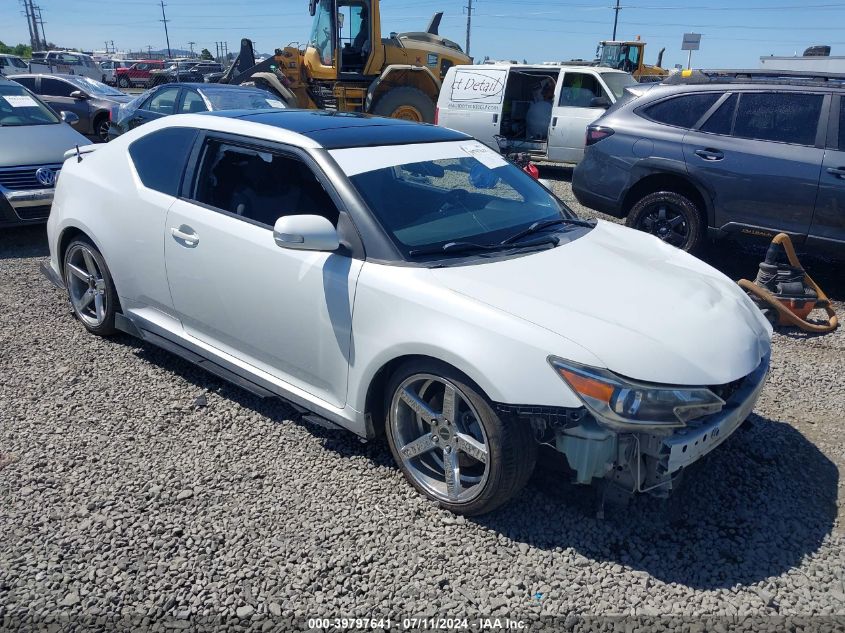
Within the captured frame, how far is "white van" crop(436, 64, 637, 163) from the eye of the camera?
1134 cm

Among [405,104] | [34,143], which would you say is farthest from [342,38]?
[34,143]

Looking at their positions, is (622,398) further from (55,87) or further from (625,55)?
(625,55)

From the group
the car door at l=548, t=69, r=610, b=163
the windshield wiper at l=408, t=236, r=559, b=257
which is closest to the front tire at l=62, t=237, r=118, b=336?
the windshield wiper at l=408, t=236, r=559, b=257

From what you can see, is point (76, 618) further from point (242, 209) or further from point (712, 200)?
point (712, 200)

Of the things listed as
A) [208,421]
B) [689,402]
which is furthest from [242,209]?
[689,402]

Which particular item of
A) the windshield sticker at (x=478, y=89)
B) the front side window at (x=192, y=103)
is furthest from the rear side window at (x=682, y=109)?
the front side window at (x=192, y=103)

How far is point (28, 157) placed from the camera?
6922mm

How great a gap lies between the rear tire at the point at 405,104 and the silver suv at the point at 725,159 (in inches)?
317

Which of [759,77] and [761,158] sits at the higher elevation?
[759,77]

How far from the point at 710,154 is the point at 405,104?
30.6 ft

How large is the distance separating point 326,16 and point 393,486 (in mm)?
13508

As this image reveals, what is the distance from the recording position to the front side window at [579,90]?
11562 millimetres

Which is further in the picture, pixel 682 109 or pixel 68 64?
pixel 68 64

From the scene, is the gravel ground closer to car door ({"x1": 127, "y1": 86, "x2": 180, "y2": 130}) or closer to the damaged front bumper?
the damaged front bumper
